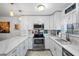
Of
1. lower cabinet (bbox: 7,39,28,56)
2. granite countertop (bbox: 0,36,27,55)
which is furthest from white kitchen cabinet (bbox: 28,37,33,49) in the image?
granite countertop (bbox: 0,36,27,55)

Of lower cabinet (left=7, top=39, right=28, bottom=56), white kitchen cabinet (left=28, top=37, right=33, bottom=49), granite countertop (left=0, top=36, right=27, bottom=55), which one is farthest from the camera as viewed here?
white kitchen cabinet (left=28, top=37, right=33, bottom=49)

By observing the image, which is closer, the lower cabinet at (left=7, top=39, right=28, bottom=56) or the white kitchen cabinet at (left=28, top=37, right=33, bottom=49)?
the lower cabinet at (left=7, top=39, right=28, bottom=56)

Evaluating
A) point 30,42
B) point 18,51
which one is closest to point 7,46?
point 18,51

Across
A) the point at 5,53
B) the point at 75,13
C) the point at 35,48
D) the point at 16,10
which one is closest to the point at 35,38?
the point at 35,48

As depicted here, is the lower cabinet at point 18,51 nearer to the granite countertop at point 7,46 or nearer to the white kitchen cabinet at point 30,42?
the granite countertop at point 7,46

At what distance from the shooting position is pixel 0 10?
6.67ft

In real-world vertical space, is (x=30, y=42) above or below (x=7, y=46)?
below

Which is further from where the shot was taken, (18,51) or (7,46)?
(18,51)

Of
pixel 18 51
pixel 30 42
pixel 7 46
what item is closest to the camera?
pixel 7 46

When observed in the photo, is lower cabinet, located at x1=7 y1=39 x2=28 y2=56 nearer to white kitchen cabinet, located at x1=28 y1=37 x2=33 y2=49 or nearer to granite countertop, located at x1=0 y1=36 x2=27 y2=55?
granite countertop, located at x1=0 y1=36 x2=27 y2=55

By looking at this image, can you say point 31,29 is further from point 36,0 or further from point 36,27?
point 36,0

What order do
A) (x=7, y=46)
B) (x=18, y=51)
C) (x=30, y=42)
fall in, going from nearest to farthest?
(x=7, y=46), (x=18, y=51), (x=30, y=42)

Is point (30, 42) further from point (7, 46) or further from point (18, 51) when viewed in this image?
point (7, 46)

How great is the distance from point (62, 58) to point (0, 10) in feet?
5.38
